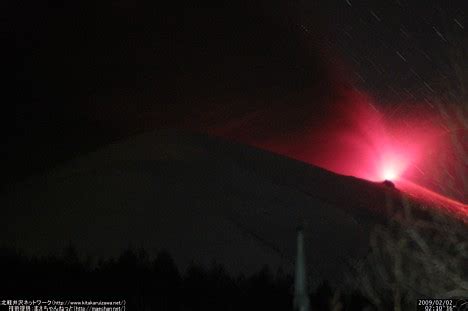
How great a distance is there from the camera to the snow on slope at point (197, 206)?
15.0 metres

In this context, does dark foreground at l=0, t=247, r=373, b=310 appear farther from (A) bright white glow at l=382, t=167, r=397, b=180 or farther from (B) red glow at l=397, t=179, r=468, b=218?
(A) bright white glow at l=382, t=167, r=397, b=180

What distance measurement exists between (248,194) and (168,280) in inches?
311

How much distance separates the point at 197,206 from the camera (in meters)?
17.3

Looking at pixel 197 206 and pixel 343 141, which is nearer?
pixel 197 206
